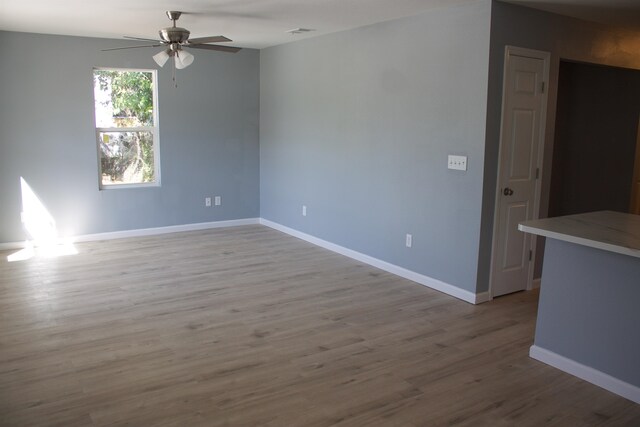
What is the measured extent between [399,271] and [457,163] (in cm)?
127

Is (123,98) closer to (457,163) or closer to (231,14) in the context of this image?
(231,14)

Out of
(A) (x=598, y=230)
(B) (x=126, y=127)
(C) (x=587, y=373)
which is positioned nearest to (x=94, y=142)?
(B) (x=126, y=127)

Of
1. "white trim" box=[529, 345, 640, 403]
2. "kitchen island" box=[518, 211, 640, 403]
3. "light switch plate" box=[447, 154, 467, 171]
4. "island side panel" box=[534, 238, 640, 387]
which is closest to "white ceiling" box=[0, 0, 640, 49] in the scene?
"light switch plate" box=[447, 154, 467, 171]

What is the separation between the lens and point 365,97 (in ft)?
17.2

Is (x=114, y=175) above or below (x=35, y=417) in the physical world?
above

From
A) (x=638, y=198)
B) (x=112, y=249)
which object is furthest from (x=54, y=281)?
(x=638, y=198)

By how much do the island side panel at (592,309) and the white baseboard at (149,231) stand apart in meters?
4.80

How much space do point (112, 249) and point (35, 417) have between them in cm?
353

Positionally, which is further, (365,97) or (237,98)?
(237,98)

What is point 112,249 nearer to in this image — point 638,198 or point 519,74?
point 519,74

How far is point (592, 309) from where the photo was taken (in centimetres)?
298

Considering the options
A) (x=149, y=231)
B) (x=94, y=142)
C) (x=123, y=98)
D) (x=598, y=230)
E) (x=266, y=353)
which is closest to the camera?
(x=598, y=230)

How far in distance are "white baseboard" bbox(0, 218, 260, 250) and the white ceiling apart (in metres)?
2.33

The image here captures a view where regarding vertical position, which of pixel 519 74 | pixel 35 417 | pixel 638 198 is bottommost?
pixel 35 417
